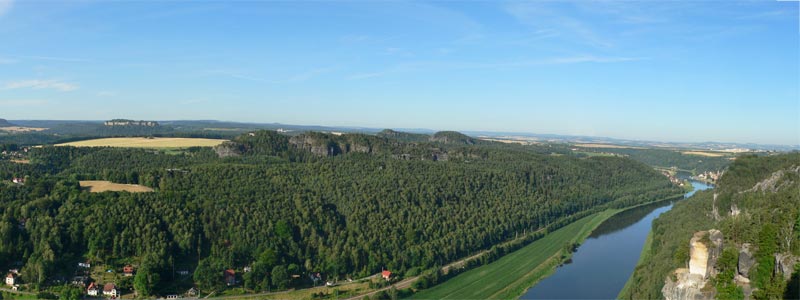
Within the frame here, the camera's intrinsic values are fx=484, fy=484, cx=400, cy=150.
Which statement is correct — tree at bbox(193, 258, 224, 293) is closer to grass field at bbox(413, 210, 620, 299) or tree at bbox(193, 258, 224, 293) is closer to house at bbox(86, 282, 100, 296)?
house at bbox(86, 282, 100, 296)

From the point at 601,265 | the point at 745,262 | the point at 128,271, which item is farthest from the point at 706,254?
the point at 128,271

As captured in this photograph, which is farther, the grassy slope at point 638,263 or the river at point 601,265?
the river at point 601,265

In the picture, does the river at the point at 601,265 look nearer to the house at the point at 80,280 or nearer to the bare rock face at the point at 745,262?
the bare rock face at the point at 745,262

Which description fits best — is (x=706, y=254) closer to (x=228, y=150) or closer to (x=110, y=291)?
(x=110, y=291)

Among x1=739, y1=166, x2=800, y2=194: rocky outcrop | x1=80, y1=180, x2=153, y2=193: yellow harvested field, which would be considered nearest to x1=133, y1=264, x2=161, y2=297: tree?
x1=80, y1=180, x2=153, y2=193: yellow harvested field

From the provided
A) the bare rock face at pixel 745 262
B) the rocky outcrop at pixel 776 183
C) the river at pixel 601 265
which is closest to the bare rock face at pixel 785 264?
the bare rock face at pixel 745 262
